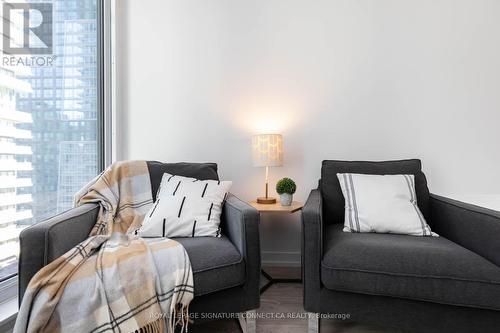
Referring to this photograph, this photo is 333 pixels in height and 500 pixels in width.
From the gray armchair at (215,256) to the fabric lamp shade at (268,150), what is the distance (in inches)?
23.5

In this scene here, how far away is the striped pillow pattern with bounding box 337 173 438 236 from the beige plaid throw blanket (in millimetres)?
945

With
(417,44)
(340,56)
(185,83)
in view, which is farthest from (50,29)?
(417,44)

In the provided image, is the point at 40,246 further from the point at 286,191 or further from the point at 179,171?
the point at 286,191

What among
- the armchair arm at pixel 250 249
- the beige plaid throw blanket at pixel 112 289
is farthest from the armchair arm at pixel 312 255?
the beige plaid throw blanket at pixel 112 289

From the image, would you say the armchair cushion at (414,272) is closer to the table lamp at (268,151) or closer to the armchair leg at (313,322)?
the armchair leg at (313,322)

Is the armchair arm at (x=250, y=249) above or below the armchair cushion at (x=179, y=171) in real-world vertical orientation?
below

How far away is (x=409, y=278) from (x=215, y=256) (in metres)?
0.79

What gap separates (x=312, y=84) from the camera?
7.10 ft

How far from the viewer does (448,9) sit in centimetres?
207

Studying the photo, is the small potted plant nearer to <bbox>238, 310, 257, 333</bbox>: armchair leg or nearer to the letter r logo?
<bbox>238, 310, 257, 333</bbox>: armchair leg

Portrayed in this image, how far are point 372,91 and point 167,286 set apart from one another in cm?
189

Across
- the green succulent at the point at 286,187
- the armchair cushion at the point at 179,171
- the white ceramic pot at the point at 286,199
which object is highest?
the armchair cushion at the point at 179,171

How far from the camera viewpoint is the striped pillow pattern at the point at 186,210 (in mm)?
1450

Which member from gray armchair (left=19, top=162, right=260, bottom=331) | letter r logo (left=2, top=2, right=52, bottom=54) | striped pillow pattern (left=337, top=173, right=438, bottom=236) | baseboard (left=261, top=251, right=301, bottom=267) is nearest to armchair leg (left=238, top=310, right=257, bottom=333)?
gray armchair (left=19, top=162, right=260, bottom=331)
